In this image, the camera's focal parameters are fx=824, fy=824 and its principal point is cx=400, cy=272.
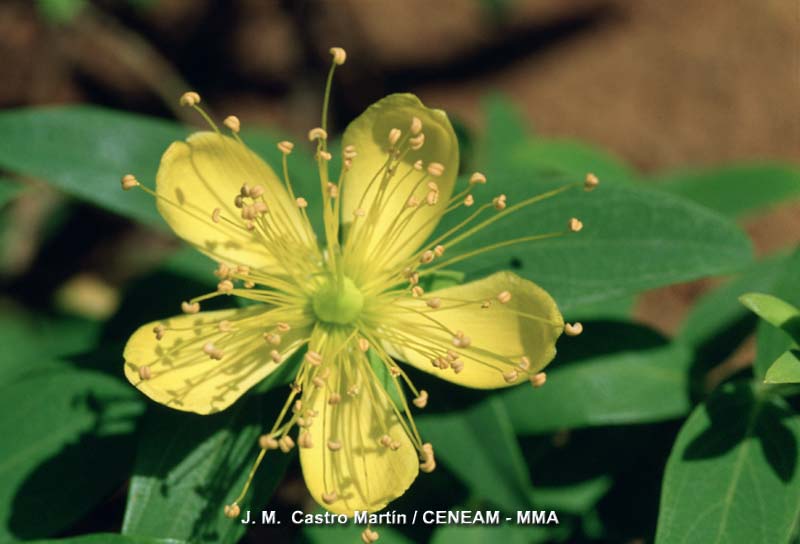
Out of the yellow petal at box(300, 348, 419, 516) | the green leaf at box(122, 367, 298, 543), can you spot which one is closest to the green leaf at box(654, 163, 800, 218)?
the yellow petal at box(300, 348, 419, 516)

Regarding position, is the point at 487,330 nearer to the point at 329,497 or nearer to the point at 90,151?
the point at 329,497

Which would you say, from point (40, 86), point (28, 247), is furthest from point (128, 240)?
point (40, 86)

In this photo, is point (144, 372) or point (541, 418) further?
point (541, 418)

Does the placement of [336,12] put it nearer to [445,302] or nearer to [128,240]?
[128,240]

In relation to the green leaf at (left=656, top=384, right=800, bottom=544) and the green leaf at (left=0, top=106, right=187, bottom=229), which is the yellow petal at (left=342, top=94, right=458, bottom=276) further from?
the green leaf at (left=656, top=384, right=800, bottom=544)

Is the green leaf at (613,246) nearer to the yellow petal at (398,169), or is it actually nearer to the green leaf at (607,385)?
the yellow petal at (398,169)

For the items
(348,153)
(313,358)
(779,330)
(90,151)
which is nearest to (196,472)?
(313,358)

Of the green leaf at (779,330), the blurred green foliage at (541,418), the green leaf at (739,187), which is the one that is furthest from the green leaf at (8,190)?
the green leaf at (739,187)
